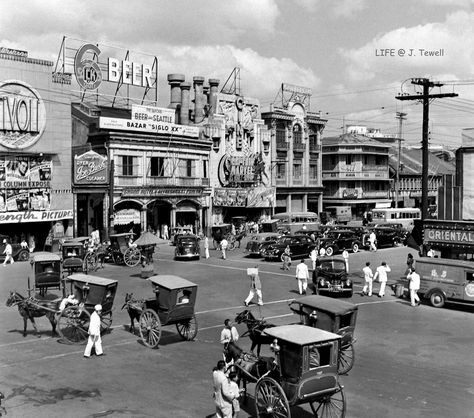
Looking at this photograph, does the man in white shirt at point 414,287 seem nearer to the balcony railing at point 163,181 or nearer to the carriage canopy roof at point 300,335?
the carriage canopy roof at point 300,335

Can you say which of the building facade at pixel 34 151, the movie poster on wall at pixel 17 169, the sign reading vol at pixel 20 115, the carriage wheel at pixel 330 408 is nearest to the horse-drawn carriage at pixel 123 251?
the building facade at pixel 34 151

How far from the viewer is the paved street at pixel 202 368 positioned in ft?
43.5

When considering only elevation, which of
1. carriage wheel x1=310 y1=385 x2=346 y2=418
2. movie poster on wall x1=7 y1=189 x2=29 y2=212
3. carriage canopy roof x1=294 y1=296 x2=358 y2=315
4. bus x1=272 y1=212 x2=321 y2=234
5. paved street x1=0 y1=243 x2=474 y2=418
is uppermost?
movie poster on wall x1=7 y1=189 x2=29 y2=212

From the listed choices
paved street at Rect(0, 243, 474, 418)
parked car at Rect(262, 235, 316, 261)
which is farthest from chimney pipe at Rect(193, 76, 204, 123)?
paved street at Rect(0, 243, 474, 418)

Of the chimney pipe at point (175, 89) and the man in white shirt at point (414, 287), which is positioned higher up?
the chimney pipe at point (175, 89)

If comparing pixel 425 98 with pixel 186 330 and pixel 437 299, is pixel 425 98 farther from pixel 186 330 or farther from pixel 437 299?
pixel 186 330

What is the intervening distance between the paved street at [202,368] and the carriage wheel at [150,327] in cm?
30

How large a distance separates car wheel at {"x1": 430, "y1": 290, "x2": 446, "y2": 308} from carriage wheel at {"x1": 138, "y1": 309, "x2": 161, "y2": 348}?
13872 mm

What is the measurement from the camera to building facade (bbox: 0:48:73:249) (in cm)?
4238

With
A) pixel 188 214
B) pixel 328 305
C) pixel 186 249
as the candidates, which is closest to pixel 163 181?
pixel 188 214

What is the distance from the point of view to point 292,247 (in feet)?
133

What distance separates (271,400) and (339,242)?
32.8m

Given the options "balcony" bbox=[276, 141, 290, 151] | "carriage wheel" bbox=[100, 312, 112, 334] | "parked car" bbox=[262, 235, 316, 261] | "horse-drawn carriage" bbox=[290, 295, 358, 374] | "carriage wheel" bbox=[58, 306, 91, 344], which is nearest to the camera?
"horse-drawn carriage" bbox=[290, 295, 358, 374]

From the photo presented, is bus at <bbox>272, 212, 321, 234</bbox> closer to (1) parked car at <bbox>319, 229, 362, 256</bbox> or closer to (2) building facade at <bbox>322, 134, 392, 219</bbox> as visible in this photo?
(1) parked car at <bbox>319, 229, 362, 256</bbox>
